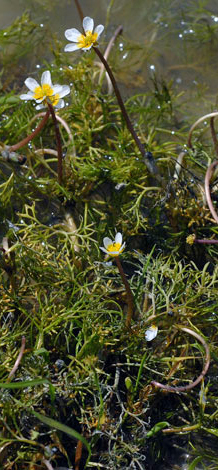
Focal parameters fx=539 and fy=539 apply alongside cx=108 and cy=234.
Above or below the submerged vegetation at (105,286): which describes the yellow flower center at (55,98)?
above

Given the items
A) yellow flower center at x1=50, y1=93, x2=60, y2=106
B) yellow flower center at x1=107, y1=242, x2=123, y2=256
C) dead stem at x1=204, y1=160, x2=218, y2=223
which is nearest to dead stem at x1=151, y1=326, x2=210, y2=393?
yellow flower center at x1=107, y1=242, x2=123, y2=256

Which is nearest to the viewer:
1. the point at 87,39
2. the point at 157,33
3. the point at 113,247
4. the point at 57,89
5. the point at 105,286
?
the point at 113,247

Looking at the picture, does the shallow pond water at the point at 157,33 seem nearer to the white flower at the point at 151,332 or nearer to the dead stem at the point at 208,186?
the dead stem at the point at 208,186

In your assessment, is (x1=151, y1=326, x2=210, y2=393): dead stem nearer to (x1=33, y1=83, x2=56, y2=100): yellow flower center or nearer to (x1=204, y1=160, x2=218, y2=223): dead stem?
(x1=204, y1=160, x2=218, y2=223): dead stem

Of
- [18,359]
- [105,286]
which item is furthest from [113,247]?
[18,359]

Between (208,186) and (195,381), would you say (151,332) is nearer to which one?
(195,381)

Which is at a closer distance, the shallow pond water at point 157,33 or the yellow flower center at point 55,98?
the yellow flower center at point 55,98

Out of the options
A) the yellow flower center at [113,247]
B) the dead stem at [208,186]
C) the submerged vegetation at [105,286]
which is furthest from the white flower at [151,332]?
the dead stem at [208,186]
